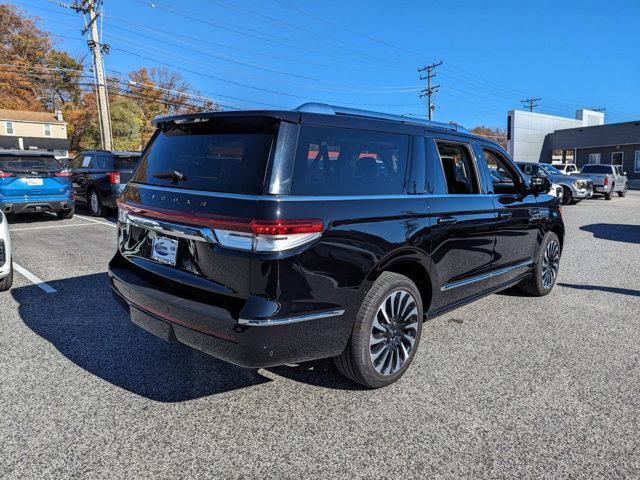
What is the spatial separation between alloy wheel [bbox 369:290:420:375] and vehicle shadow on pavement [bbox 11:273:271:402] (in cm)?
86

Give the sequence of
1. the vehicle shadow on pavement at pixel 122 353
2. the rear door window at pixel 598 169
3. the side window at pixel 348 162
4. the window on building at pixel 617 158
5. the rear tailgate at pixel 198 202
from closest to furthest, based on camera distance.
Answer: the rear tailgate at pixel 198 202
the side window at pixel 348 162
the vehicle shadow on pavement at pixel 122 353
the rear door window at pixel 598 169
the window on building at pixel 617 158

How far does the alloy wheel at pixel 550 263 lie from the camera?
5.34 m

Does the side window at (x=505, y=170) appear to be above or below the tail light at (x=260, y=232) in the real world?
above

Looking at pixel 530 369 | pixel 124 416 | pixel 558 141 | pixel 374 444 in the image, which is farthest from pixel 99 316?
pixel 558 141

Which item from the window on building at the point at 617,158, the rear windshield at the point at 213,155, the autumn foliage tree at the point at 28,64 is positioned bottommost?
the rear windshield at the point at 213,155

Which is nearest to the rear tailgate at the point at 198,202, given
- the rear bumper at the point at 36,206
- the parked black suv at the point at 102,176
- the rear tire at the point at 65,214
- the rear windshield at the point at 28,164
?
the rear bumper at the point at 36,206

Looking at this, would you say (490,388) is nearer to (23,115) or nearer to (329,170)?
(329,170)

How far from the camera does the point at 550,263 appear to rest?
214 inches

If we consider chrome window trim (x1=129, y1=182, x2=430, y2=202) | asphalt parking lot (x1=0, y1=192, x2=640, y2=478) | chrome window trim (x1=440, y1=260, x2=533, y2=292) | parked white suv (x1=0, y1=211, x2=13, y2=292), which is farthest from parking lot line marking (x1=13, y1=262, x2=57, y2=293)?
chrome window trim (x1=440, y1=260, x2=533, y2=292)

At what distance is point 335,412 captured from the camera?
9.46 ft

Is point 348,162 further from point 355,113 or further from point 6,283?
point 6,283

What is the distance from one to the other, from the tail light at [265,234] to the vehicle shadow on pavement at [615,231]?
31.8 ft

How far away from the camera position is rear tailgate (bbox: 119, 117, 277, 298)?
2549 mm

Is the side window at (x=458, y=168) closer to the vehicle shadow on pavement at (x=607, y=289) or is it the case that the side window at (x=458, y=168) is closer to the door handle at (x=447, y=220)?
the door handle at (x=447, y=220)
